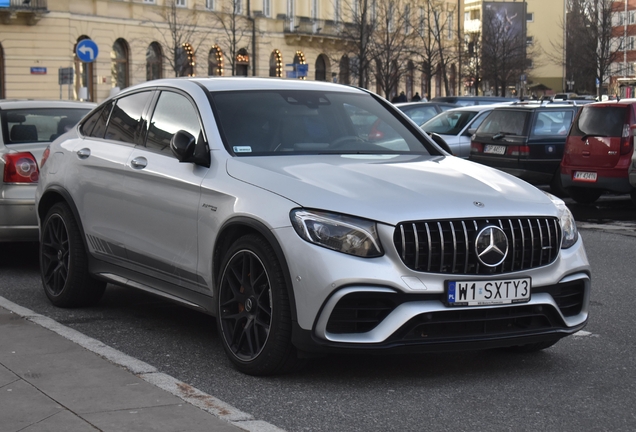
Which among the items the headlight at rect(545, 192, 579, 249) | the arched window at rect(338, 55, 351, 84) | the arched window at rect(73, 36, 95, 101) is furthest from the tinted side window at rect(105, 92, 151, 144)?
the arched window at rect(338, 55, 351, 84)

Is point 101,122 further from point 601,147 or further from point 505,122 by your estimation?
point 505,122

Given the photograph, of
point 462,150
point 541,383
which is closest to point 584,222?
point 462,150

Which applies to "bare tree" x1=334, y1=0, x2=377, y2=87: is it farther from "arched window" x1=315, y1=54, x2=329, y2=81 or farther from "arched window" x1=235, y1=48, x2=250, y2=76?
"arched window" x1=315, y1=54, x2=329, y2=81

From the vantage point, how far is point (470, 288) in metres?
5.31

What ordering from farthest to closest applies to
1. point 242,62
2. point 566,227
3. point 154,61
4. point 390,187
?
point 242,62 < point 154,61 < point 566,227 < point 390,187

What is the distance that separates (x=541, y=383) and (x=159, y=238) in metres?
2.34

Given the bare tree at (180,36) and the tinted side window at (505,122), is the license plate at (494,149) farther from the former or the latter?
the bare tree at (180,36)

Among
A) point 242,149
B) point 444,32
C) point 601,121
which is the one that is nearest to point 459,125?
point 601,121

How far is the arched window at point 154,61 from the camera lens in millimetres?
56062

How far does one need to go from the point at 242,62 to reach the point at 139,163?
5601 cm

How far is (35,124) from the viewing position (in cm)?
1015

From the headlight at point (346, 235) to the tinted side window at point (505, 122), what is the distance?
44.4ft

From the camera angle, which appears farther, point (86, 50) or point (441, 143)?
point (86, 50)

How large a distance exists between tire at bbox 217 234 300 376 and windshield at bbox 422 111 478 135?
16100 mm
